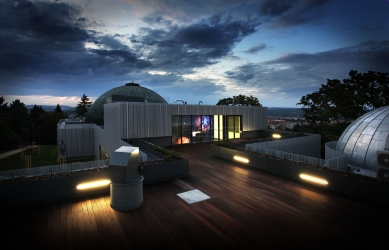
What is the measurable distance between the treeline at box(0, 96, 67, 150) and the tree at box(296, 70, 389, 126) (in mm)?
50910

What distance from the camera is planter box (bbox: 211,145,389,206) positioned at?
6285mm

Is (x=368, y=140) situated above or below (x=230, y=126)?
below

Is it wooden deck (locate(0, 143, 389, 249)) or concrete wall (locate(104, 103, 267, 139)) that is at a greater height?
concrete wall (locate(104, 103, 267, 139))

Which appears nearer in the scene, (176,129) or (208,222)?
(208,222)

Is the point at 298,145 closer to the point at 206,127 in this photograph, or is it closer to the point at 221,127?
the point at 221,127

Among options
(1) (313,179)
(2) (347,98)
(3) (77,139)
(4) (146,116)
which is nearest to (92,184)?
(1) (313,179)

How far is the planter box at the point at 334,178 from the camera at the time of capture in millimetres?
6285

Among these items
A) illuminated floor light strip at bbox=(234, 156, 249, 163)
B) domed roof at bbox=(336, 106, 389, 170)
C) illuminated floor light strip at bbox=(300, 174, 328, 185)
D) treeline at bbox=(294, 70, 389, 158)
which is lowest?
illuminated floor light strip at bbox=(300, 174, 328, 185)

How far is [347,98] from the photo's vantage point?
24641mm

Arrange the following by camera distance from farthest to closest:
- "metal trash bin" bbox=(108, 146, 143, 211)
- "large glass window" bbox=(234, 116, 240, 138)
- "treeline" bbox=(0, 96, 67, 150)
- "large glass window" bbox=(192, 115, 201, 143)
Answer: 1. "treeline" bbox=(0, 96, 67, 150)
2. "large glass window" bbox=(234, 116, 240, 138)
3. "large glass window" bbox=(192, 115, 201, 143)
4. "metal trash bin" bbox=(108, 146, 143, 211)

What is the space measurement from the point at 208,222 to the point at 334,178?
5030 mm

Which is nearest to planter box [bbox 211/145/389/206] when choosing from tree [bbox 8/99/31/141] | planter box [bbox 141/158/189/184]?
planter box [bbox 141/158/189/184]

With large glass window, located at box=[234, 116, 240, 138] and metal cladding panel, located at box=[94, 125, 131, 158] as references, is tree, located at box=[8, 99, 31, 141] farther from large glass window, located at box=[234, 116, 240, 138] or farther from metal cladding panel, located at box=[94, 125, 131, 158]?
large glass window, located at box=[234, 116, 240, 138]

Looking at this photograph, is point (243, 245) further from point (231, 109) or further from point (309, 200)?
point (231, 109)
